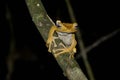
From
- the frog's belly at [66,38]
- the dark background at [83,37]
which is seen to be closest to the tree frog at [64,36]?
the frog's belly at [66,38]

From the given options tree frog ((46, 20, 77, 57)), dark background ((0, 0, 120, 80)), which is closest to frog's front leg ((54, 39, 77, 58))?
tree frog ((46, 20, 77, 57))

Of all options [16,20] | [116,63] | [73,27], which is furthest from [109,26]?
[73,27]

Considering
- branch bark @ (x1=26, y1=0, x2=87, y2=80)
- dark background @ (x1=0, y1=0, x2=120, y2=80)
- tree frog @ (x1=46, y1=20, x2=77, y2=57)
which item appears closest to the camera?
branch bark @ (x1=26, y1=0, x2=87, y2=80)

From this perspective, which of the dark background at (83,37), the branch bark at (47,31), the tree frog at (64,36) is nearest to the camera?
the branch bark at (47,31)

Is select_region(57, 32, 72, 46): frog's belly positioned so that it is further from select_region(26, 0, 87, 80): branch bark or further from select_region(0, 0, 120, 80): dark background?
select_region(0, 0, 120, 80): dark background

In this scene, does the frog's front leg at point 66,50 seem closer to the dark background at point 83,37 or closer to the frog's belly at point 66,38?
the frog's belly at point 66,38

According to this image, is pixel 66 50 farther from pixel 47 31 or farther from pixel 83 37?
pixel 83 37

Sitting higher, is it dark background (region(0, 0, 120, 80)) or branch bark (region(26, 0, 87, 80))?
branch bark (region(26, 0, 87, 80))
